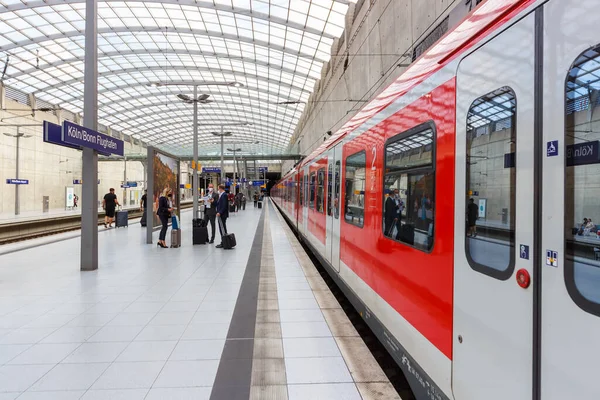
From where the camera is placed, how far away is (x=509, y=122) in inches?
82.1

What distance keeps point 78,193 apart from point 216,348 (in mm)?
44675

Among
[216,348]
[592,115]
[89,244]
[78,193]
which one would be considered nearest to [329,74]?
[89,244]

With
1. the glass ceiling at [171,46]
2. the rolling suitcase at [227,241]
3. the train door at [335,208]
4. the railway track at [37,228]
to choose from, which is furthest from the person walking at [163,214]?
the glass ceiling at [171,46]

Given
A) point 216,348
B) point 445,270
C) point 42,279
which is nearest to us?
point 445,270

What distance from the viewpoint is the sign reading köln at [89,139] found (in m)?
7.01

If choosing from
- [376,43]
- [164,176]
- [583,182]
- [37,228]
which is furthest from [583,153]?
[37,228]

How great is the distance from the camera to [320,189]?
901 centimetres

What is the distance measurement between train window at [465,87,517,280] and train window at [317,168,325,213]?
237 inches

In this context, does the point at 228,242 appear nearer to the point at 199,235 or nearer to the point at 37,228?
the point at 199,235

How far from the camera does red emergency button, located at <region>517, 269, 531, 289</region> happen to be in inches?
72.7

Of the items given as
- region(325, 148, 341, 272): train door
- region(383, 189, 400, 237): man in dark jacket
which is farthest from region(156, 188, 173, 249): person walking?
region(383, 189, 400, 237): man in dark jacket

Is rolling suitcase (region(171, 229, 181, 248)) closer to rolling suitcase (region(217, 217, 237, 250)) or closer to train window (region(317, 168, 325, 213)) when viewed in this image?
rolling suitcase (region(217, 217, 237, 250))

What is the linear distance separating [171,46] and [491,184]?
113 ft

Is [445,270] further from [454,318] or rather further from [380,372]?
[380,372]
